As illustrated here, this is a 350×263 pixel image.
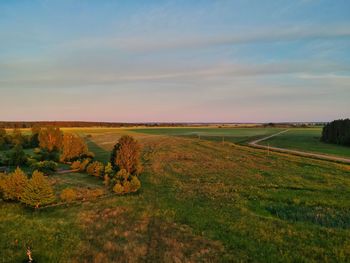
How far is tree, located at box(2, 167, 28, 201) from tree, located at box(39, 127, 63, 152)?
3504 cm

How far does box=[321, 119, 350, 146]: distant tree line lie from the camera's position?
74875 millimetres

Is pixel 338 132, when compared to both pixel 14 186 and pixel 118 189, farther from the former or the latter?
pixel 14 186

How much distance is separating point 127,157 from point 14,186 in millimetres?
12890

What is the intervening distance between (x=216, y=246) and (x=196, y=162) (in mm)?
30194

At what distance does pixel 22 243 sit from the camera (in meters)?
15.0

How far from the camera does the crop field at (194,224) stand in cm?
1380

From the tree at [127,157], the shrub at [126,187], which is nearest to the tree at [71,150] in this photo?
the tree at [127,157]

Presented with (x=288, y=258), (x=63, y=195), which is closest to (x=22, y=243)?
(x=63, y=195)

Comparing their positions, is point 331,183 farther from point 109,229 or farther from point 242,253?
point 109,229

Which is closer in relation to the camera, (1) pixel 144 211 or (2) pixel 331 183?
(1) pixel 144 211

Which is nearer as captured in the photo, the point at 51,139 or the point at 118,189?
the point at 118,189

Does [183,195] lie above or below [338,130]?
below

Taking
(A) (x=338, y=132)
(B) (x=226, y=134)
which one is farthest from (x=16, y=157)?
(B) (x=226, y=134)

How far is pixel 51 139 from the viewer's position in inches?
2377
